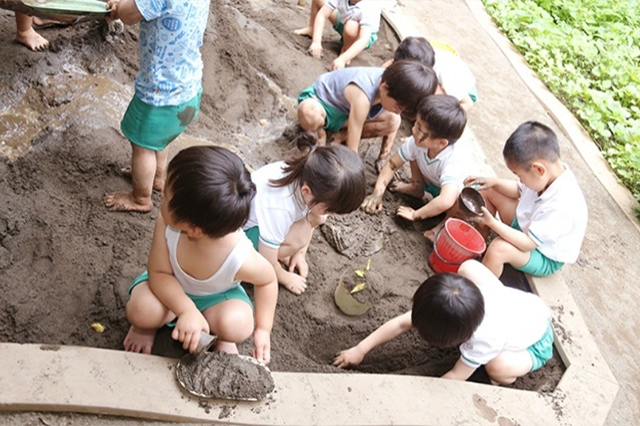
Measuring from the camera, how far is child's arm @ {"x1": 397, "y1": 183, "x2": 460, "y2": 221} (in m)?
3.82

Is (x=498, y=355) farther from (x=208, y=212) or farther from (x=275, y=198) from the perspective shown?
(x=208, y=212)

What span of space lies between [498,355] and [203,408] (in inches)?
55.4

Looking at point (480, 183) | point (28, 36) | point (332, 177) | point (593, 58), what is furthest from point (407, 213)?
point (593, 58)

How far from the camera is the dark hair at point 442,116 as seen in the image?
362cm

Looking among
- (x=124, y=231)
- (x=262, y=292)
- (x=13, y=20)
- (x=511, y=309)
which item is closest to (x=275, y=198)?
(x=262, y=292)

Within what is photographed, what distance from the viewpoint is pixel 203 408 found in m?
2.24

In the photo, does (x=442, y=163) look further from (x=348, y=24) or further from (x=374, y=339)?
(x=348, y=24)

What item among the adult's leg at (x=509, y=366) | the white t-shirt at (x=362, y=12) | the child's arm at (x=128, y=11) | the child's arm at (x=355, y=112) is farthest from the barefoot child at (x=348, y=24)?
the adult's leg at (x=509, y=366)

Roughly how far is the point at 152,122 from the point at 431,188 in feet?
6.25

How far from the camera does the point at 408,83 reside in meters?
3.76

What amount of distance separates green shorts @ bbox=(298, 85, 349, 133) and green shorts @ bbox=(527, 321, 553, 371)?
2.06 metres

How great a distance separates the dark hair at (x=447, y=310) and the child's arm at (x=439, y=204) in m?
1.14

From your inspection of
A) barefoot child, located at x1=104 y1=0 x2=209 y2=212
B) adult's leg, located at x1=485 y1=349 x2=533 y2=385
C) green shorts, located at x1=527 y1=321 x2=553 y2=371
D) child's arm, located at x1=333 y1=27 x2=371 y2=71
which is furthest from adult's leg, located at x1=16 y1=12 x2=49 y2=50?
green shorts, located at x1=527 y1=321 x2=553 y2=371

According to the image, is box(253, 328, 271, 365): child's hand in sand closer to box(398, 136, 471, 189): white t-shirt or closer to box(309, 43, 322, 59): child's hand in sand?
box(398, 136, 471, 189): white t-shirt
